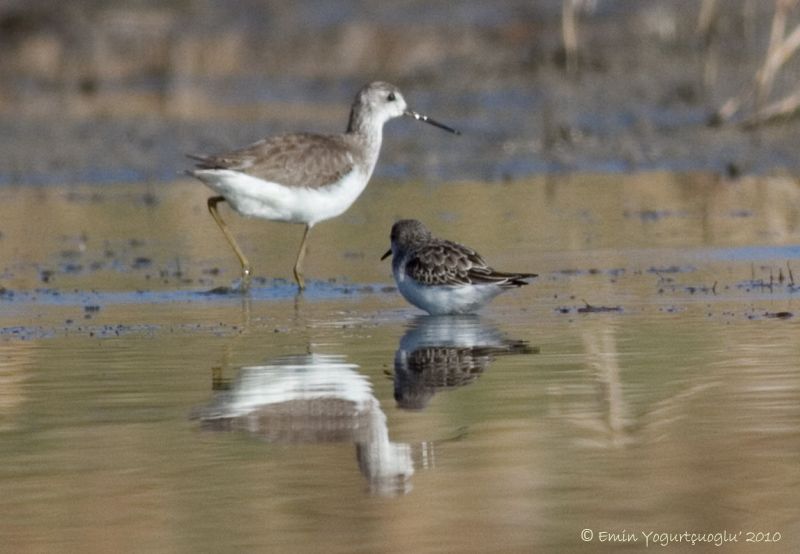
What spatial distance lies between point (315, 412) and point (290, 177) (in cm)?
499

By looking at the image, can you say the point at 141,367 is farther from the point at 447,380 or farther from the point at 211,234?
the point at 211,234

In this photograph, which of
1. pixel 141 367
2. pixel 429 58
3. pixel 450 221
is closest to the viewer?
pixel 141 367

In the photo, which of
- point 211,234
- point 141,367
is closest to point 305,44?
point 211,234

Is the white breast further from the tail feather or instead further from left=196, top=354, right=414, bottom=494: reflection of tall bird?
left=196, top=354, right=414, bottom=494: reflection of tall bird

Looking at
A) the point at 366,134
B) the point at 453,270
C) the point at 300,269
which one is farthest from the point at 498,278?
the point at 366,134

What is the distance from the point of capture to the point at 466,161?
64.7 feet

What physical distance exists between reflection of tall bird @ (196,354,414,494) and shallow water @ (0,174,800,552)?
0.02 metres

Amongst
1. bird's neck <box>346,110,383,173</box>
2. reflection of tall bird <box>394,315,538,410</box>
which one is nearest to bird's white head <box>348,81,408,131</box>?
bird's neck <box>346,110,383,173</box>

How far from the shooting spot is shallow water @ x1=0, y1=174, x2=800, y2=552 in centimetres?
651

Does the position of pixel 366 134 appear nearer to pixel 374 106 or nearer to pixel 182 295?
pixel 374 106

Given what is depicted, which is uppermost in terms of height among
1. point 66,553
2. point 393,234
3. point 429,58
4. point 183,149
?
point 429,58

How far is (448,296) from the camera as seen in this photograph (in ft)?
36.5

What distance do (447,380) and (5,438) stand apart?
2.14 m

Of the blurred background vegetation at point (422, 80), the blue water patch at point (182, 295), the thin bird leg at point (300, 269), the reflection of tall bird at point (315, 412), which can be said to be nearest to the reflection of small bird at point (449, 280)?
the blue water patch at point (182, 295)
